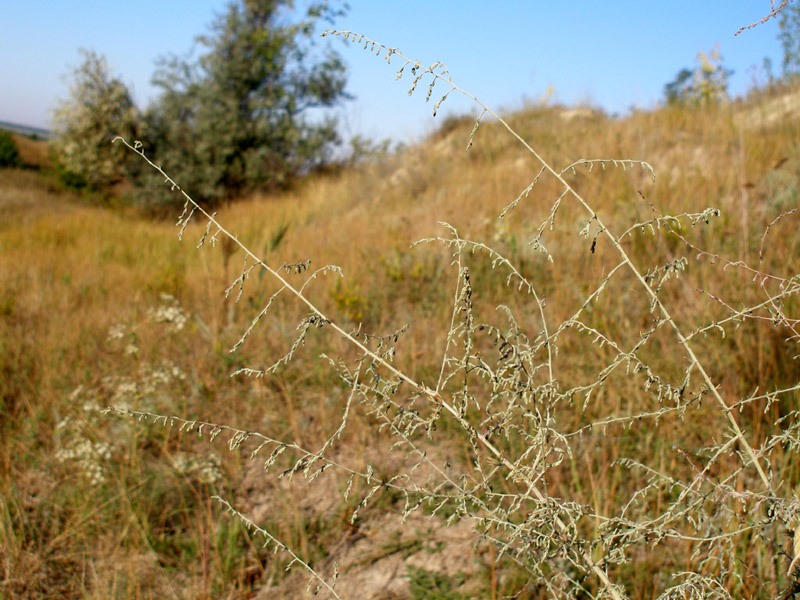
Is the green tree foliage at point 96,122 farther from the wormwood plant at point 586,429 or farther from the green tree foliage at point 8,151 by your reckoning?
the wormwood plant at point 586,429

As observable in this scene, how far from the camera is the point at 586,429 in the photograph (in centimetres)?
200

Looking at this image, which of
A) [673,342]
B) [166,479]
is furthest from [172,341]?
[673,342]

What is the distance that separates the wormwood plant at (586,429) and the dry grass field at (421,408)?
21mm

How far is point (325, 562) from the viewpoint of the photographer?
193 centimetres

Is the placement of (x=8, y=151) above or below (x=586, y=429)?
above

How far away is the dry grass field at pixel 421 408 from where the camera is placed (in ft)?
5.10

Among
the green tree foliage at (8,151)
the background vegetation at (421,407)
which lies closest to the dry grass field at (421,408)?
the background vegetation at (421,407)

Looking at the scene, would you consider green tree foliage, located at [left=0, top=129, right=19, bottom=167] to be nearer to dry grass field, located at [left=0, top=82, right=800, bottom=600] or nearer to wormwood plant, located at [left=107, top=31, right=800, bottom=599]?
dry grass field, located at [left=0, top=82, right=800, bottom=600]

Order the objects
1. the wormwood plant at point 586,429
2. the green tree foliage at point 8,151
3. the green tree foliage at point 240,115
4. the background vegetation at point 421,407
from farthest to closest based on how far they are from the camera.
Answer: the green tree foliage at point 8,151
the green tree foliage at point 240,115
the background vegetation at point 421,407
the wormwood plant at point 586,429

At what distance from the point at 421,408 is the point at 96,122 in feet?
46.8

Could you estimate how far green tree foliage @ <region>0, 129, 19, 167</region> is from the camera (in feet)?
58.3

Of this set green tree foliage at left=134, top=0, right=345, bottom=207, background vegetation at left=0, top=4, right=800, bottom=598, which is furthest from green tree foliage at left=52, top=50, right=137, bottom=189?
background vegetation at left=0, top=4, right=800, bottom=598

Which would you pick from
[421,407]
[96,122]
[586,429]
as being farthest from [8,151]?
[586,429]

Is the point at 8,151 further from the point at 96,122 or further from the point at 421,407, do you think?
the point at 421,407
